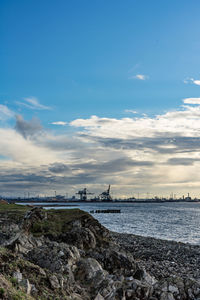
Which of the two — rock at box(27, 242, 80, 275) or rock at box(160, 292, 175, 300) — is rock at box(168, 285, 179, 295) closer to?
rock at box(160, 292, 175, 300)

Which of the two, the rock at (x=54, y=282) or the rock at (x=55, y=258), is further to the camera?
the rock at (x=55, y=258)

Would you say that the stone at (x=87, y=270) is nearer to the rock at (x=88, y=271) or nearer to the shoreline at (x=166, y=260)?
the rock at (x=88, y=271)

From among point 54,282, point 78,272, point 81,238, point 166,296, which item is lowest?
point 166,296

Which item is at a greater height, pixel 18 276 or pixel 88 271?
pixel 18 276

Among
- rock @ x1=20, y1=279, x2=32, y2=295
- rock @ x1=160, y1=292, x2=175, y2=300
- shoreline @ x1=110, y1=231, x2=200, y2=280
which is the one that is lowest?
shoreline @ x1=110, y1=231, x2=200, y2=280

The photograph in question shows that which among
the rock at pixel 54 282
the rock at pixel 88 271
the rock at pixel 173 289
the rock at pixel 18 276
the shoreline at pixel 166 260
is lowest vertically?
the shoreline at pixel 166 260

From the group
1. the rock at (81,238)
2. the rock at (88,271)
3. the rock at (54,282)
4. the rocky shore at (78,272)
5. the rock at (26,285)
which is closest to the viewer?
the rock at (26,285)

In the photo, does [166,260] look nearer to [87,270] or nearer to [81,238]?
[81,238]

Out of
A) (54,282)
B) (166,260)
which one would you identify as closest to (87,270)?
(54,282)

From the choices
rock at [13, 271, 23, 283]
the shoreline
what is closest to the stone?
rock at [13, 271, 23, 283]

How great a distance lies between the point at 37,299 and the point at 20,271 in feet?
7.08

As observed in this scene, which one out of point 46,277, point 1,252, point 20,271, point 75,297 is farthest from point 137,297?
point 1,252

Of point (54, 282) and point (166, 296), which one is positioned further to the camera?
point (166, 296)

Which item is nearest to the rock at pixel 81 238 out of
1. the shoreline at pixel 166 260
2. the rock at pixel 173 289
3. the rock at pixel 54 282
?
the shoreline at pixel 166 260
